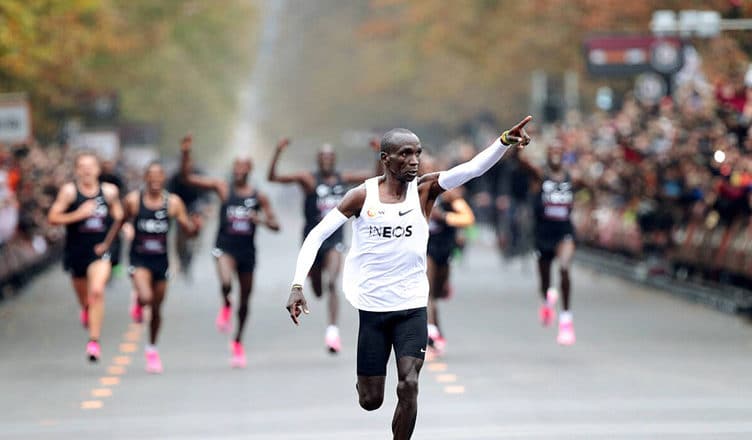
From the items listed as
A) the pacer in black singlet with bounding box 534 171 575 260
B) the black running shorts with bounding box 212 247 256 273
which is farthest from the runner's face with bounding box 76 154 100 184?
the pacer in black singlet with bounding box 534 171 575 260

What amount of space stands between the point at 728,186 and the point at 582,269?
11.8 m

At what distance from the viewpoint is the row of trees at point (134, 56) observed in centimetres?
3084

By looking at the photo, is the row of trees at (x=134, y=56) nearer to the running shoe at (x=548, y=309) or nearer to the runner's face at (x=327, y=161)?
the runner's face at (x=327, y=161)

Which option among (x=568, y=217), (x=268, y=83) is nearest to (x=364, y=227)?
(x=568, y=217)

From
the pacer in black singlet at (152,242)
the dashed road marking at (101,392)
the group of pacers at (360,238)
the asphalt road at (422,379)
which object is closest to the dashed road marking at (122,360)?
the asphalt road at (422,379)

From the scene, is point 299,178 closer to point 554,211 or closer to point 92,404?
point 554,211

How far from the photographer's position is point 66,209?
17.6 metres

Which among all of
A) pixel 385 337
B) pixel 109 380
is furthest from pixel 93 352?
pixel 385 337

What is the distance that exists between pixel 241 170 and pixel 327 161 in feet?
3.45

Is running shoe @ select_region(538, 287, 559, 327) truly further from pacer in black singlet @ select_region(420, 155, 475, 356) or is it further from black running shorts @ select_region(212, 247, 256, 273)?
black running shorts @ select_region(212, 247, 256, 273)

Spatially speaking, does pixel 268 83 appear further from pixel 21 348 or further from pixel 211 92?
pixel 21 348

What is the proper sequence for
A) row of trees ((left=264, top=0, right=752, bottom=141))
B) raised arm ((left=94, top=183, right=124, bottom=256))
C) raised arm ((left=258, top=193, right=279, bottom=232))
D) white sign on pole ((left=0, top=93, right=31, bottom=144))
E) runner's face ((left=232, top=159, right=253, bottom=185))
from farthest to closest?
row of trees ((left=264, top=0, right=752, bottom=141)), white sign on pole ((left=0, top=93, right=31, bottom=144)), runner's face ((left=232, top=159, right=253, bottom=185)), raised arm ((left=258, top=193, right=279, bottom=232)), raised arm ((left=94, top=183, right=124, bottom=256))

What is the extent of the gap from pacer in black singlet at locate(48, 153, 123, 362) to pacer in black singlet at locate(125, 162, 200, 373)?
22.2 inches

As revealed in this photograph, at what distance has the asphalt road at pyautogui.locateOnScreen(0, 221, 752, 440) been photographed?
12750 millimetres
